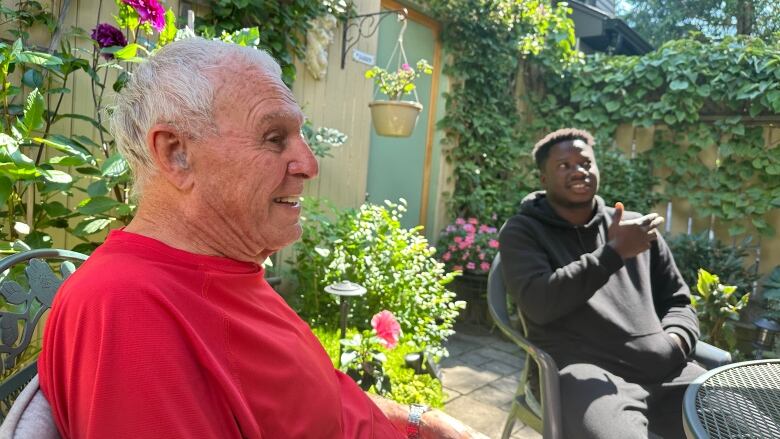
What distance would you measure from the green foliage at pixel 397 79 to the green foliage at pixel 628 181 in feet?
7.38

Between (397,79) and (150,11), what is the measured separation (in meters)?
1.87

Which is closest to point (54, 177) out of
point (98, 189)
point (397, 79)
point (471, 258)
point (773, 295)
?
point (98, 189)

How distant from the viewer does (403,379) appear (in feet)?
8.45

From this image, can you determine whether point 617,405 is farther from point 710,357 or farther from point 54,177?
point 54,177

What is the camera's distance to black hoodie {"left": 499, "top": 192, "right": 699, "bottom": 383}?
172 centimetres

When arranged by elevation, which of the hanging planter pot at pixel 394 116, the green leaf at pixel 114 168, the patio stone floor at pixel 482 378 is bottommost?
the patio stone floor at pixel 482 378

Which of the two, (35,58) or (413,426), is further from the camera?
(35,58)

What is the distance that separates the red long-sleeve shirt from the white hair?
0.17 meters

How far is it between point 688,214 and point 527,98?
1.88m

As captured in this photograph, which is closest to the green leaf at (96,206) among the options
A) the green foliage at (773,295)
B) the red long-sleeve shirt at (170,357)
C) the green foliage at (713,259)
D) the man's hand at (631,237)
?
the red long-sleeve shirt at (170,357)

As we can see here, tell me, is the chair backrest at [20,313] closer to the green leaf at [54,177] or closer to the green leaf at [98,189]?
the green leaf at [54,177]

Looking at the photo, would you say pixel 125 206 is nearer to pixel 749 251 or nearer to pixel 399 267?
pixel 399 267

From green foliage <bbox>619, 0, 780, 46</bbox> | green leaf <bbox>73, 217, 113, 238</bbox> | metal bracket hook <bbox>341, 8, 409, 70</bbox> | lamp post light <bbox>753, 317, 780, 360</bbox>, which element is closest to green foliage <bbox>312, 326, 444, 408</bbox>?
green leaf <bbox>73, 217, 113, 238</bbox>

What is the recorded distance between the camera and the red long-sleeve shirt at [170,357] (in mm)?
660
